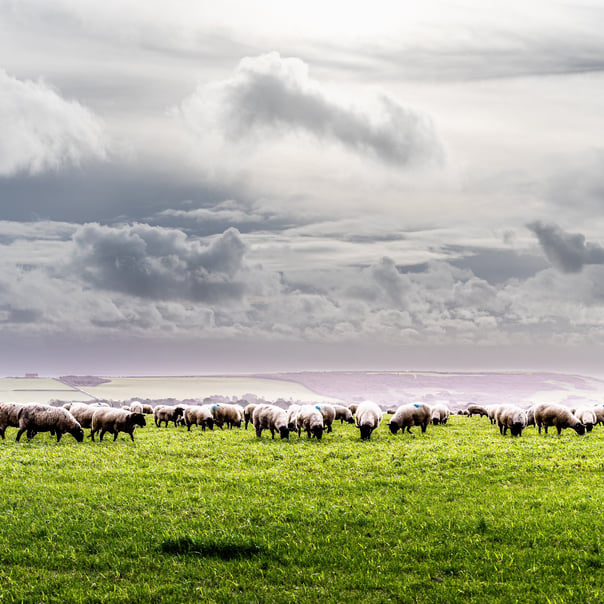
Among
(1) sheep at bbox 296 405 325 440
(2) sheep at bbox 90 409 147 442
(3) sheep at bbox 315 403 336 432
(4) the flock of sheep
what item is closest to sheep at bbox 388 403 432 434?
(4) the flock of sheep

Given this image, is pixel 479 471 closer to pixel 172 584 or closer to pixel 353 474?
pixel 353 474

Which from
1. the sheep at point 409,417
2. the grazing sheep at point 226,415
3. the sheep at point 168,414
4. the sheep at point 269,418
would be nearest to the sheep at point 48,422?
the sheep at point 269,418

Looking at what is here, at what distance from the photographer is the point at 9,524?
15.7 metres

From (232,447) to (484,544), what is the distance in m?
18.9

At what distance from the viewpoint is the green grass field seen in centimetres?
1171

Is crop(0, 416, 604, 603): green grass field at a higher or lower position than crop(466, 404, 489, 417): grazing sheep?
higher

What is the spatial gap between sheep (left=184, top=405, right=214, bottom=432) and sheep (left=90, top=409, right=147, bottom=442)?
9.36 m

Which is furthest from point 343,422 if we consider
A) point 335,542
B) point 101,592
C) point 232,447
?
point 101,592

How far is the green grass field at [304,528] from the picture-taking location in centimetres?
1171

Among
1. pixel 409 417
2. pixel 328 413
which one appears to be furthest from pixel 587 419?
pixel 328 413

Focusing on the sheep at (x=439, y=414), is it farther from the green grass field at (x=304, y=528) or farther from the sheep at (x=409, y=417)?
the green grass field at (x=304, y=528)

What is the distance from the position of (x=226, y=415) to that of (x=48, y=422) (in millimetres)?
15747

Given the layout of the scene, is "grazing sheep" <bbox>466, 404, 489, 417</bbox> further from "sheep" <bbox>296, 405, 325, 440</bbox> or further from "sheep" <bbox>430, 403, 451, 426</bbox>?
"sheep" <bbox>296, 405, 325, 440</bbox>

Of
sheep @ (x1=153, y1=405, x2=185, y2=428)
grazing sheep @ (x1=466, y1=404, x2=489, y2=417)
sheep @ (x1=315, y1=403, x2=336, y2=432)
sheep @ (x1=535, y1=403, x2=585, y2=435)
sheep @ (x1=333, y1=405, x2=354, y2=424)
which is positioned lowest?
grazing sheep @ (x1=466, y1=404, x2=489, y2=417)
